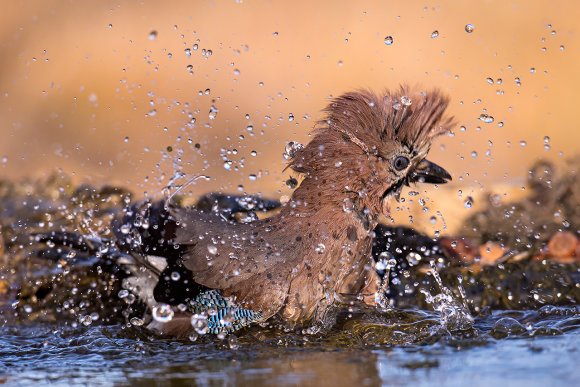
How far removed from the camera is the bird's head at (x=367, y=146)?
6406mm

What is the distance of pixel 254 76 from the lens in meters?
10.8

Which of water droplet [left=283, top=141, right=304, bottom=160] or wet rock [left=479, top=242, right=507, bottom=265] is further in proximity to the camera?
wet rock [left=479, top=242, right=507, bottom=265]

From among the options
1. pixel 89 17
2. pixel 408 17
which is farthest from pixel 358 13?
pixel 89 17

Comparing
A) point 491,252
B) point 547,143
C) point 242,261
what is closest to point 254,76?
point 547,143

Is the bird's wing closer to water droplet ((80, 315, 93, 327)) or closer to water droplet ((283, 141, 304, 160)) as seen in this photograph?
water droplet ((283, 141, 304, 160))

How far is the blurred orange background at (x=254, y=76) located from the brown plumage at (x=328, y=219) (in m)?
3.09

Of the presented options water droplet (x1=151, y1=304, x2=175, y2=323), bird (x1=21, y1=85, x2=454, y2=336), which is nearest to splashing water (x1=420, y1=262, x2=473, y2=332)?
bird (x1=21, y1=85, x2=454, y2=336)

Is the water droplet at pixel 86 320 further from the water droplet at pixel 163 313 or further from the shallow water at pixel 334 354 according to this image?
the water droplet at pixel 163 313

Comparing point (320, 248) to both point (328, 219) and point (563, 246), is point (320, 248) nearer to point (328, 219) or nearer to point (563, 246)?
point (328, 219)

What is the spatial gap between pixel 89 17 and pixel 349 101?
18.5 feet

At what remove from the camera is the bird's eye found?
6.50 meters

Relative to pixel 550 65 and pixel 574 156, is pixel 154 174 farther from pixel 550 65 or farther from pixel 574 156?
pixel 550 65

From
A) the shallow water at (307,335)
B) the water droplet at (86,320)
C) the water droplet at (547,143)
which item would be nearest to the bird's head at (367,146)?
the shallow water at (307,335)

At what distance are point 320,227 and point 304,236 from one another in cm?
12
